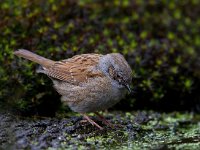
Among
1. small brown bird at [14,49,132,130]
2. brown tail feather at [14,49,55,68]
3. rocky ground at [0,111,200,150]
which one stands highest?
brown tail feather at [14,49,55,68]

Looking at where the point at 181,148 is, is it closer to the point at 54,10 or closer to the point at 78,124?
the point at 78,124

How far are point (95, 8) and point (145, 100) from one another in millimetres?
2361

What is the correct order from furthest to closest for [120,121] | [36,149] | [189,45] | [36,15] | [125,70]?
[189,45] < [36,15] < [120,121] < [125,70] < [36,149]

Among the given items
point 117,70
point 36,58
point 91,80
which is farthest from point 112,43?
point 117,70

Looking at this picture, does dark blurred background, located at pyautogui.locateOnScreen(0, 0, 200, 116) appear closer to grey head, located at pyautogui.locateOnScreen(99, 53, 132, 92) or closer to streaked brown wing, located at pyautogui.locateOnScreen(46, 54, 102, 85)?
streaked brown wing, located at pyautogui.locateOnScreen(46, 54, 102, 85)

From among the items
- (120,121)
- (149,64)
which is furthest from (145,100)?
(120,121)

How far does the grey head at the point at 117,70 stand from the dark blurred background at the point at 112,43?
115 cm

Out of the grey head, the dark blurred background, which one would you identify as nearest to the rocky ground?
the dark blurred background

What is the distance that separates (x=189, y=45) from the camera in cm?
972

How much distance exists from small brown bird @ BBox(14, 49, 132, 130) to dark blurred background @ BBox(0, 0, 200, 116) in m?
0.53

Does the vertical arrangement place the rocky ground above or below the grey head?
below

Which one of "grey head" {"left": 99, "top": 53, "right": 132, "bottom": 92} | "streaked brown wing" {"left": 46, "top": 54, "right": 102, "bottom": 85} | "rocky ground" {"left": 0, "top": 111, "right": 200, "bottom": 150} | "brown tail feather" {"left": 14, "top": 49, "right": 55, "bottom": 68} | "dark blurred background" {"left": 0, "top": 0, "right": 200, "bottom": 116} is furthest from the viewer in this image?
"dark blurred background" {"left": 0, "top": 0, "right": 200, "bottom": 116}

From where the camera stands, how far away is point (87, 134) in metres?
Answer: 6.54

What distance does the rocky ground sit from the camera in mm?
6160
